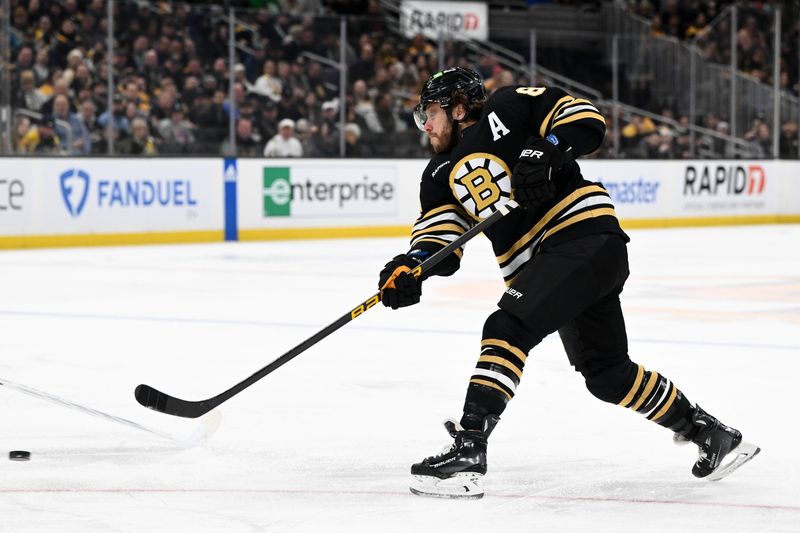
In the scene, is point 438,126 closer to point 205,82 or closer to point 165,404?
point 165,404

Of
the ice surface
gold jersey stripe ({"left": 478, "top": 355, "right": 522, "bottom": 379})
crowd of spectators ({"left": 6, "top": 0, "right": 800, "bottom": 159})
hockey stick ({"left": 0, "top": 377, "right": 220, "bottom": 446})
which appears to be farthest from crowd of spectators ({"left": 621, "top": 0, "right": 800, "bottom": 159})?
gold jersey stripe ({"left": 478, "top": 355, "right": 522, "bottom": 379})

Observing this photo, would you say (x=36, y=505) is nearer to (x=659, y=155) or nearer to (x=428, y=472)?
(x=428, y=472)

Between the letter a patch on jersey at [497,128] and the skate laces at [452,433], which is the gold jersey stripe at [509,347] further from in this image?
the letter a patch on jersey at [497,128]

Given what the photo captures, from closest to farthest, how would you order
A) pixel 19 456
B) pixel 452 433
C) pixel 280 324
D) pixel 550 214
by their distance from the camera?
pixel 452 433 < pixel 550 214 < pixel 19 456 < pixel 280 324

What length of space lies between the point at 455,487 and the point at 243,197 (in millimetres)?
9808

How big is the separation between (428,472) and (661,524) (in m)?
0.54

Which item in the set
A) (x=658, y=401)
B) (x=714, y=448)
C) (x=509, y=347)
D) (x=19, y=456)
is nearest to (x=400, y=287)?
(x=509, y=347)

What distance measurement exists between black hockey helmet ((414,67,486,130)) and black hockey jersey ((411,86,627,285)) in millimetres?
43

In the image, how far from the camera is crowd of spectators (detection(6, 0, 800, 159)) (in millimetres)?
11469

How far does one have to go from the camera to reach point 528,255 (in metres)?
3.28

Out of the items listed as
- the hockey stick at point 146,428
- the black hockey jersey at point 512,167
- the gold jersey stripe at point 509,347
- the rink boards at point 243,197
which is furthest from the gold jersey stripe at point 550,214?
the rink boards at point 243,197

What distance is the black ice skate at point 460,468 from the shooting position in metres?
3.02

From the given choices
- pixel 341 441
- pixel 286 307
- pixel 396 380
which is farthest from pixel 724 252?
pixel 341 441

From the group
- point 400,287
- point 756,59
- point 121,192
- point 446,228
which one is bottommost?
point 121,192
